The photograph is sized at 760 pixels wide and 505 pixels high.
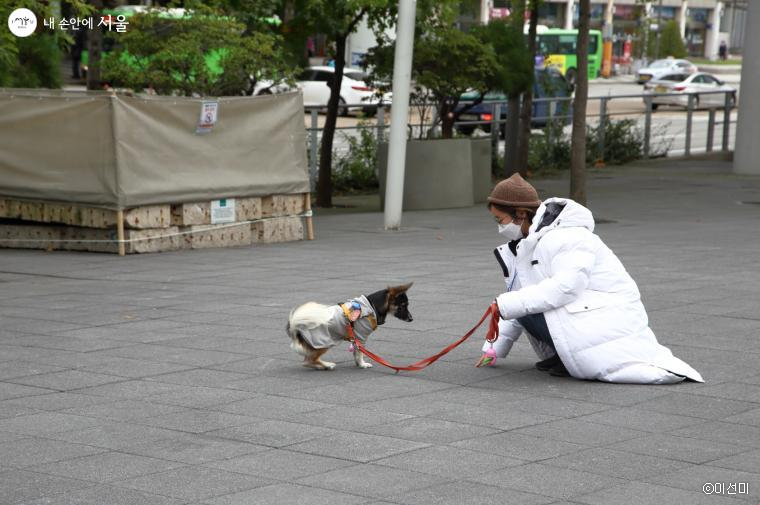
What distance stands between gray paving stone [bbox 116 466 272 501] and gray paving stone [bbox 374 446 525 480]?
0.62m

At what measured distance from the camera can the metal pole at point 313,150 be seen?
67.1ft

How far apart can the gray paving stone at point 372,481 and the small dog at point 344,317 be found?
1746 mm

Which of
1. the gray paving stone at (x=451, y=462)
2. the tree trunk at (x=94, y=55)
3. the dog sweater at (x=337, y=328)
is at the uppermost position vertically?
the tree trunk at (x=94, y=55)

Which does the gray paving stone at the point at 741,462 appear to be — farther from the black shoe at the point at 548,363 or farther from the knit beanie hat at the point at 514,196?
the knit beanie hat at the point at 514,196

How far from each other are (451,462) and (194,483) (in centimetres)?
110

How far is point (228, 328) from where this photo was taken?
8750 millimetres

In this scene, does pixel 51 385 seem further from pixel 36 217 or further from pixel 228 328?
pixel 36 217

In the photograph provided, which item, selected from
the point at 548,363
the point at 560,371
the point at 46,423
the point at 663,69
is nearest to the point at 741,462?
the point at 560,371

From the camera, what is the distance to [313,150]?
20.6 meters

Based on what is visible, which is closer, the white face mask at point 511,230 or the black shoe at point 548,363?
the white face mask at point 511,230

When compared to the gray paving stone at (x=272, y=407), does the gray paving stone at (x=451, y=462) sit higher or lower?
higher

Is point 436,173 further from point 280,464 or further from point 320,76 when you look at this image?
point 320,76

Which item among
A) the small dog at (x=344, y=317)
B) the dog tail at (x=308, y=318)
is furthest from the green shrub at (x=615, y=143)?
the dog tail at (x=308, y=318)

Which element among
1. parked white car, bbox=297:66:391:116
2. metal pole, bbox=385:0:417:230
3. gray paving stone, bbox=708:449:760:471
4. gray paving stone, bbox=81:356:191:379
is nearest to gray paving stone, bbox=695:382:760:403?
gray paving stone, bbox=708:449:760:471
